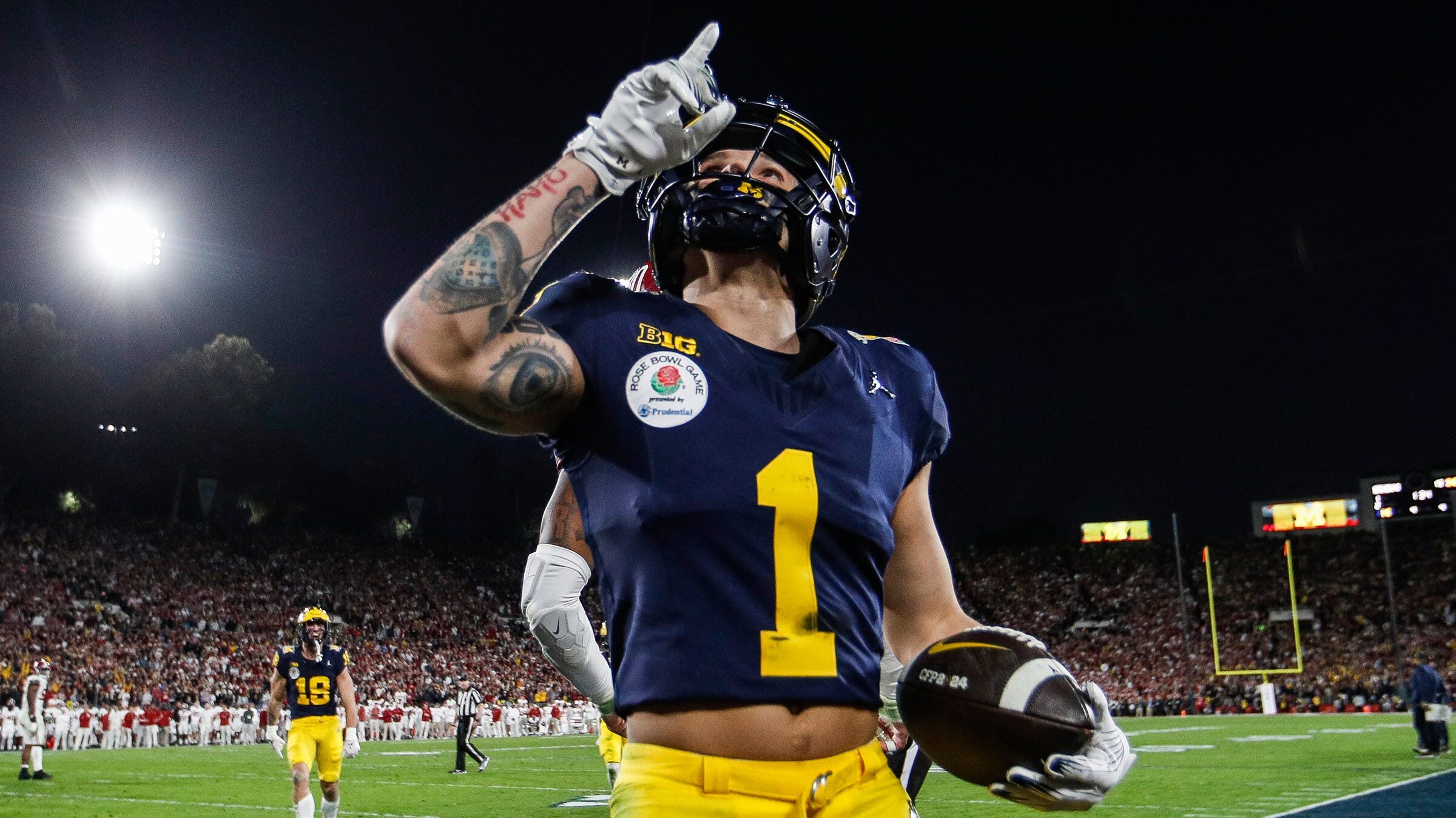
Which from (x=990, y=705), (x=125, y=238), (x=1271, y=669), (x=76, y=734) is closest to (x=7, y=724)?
(x=76, y=734)

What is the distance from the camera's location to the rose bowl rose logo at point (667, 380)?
2.34m

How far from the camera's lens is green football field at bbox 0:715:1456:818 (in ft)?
43.9

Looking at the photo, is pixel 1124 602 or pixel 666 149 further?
pixel 1124 602

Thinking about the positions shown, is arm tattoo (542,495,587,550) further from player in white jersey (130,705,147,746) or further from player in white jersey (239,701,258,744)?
player in white jersey (239,701,258,744)

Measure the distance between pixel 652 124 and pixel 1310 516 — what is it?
61.9 metres

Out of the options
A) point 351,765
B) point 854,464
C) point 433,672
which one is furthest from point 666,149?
point 433,672

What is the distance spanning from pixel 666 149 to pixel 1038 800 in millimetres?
1461

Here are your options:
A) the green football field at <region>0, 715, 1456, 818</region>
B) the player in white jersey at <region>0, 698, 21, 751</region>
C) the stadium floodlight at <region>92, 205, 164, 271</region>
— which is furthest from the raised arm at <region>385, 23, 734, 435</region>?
the stadium floodlight at <region>92, 205, 164, 271</region>

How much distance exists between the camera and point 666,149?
2355 mm

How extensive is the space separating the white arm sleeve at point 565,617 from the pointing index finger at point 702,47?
99.2 inches

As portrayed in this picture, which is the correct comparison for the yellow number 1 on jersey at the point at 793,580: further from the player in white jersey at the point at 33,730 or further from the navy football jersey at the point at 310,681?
the player in white jersey at the point at 33,730

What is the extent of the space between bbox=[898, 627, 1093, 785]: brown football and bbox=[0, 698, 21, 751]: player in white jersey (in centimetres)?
3130

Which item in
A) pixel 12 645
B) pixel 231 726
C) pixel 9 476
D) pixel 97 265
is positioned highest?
pixel 97 265

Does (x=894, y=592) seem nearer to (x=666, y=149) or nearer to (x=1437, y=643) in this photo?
(x=666, y=149)
